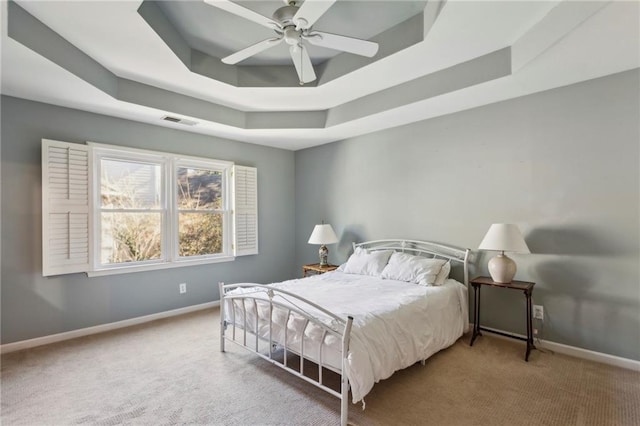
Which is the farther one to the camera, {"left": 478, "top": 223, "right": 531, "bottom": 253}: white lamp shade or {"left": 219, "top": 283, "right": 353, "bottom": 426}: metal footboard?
{"left": 478, "top": 223, "right": 531, "bottom": 253}: white lamp shade

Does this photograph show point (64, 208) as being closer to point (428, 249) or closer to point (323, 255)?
point (323, 255)

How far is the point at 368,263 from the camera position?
394 centimetres

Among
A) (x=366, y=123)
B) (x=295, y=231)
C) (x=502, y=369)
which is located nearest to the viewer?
(x=502, y=369)

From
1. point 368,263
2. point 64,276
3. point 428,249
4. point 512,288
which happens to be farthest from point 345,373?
point 64,276

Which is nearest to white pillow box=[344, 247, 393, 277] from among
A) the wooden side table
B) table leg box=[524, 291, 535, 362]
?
the wooden side table

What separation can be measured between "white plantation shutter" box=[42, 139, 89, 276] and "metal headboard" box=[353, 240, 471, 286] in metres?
3.45

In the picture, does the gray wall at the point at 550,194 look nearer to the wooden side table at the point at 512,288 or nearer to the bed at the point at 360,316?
the wooden side table at the point at 512,288

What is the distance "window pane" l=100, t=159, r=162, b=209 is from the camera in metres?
3.80

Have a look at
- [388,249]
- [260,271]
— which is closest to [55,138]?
[260,271]

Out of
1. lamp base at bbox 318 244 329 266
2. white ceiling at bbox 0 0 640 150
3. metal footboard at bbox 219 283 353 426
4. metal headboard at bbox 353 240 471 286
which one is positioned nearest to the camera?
metal footboard at bbox 219 283 353 426

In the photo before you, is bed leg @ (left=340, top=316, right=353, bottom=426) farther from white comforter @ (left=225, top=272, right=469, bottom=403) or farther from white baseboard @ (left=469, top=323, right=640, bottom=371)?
white baseboard @ (left=469, top=323, right=640, bottom=371)

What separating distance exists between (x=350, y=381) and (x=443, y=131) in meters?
3.07

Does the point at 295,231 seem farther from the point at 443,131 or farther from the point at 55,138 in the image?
the point at 55,138

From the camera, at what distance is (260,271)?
17.2 feet
